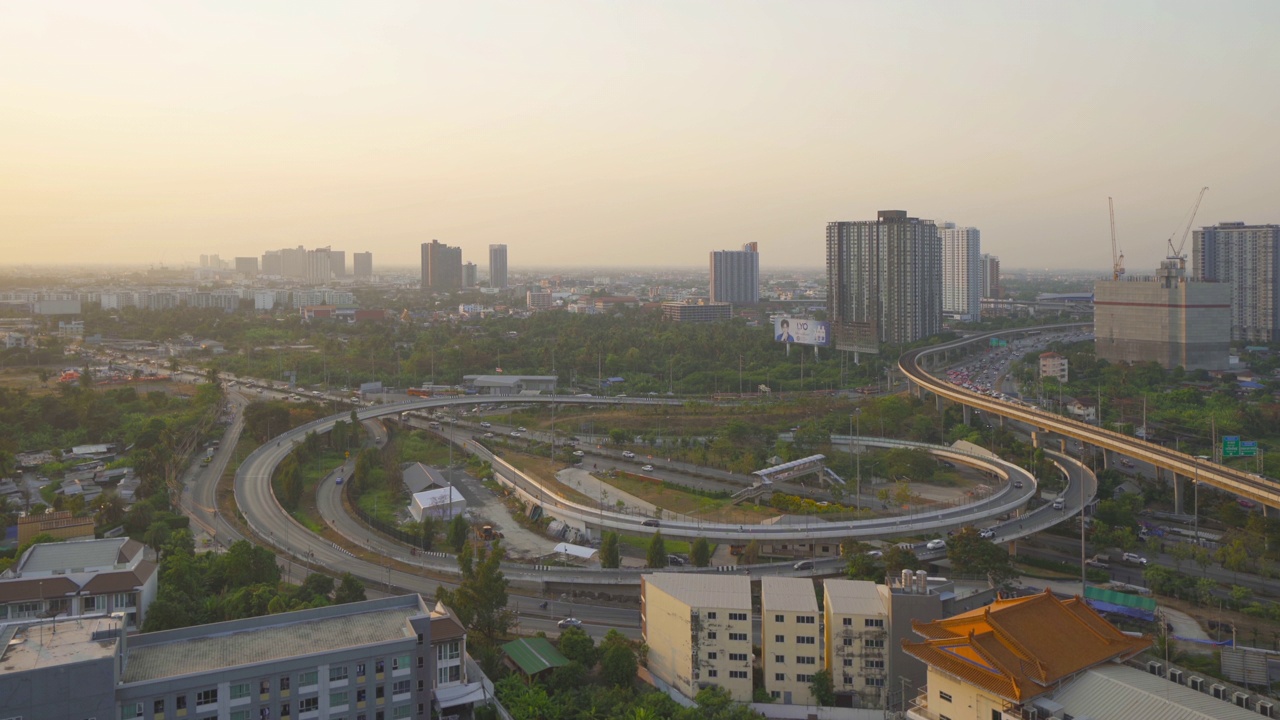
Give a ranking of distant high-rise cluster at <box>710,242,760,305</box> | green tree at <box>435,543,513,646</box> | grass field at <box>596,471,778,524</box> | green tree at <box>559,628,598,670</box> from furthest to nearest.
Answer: distant high-rise cluster at <box>710,242,760,305</box>, grass field at <box>596,471,778,524</box>, green tree at <box>435,543,513,646</box>, green tree at <box>559,628,598,670</box>

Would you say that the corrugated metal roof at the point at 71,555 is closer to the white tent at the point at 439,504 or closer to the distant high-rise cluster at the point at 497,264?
the white tent at the point at 439,504

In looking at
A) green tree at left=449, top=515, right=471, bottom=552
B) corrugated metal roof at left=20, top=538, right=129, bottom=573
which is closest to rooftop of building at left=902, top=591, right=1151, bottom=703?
green tree at left=449, top=515, right=471, bottom=552

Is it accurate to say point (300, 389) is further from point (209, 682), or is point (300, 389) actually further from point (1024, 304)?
point (1024, 304)

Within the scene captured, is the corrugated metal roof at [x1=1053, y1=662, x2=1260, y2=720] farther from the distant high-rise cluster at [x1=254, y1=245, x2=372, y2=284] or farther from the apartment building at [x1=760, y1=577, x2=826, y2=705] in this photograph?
the distant high-rise cluster at [x1=254, y1=245, x2=372, y2=284]

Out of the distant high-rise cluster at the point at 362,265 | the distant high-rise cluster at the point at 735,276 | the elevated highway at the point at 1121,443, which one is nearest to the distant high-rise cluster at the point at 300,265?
the distant high-rise cluster at the point at 362,265

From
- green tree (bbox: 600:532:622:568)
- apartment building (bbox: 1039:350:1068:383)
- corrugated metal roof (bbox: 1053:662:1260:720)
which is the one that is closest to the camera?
corrugated metal roof (bbox: 1053:662:1260:720)

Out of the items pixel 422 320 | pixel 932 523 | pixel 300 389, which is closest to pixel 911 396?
pixel 932 523
